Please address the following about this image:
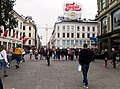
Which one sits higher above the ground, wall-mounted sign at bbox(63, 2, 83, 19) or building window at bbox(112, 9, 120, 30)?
wall-mounted sign at bbox(63, 2, 83, 19)

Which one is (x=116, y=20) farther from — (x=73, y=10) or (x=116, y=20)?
(x=73, y=10)

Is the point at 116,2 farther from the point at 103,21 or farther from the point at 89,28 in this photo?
the point at 89,28

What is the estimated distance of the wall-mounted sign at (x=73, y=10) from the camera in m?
24.7

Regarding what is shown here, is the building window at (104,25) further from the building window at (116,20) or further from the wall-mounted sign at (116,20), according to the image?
the wall-mounted sign at (116,20)

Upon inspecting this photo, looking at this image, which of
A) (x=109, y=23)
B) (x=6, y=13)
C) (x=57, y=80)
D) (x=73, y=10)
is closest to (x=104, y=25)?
(x=109, y=23)

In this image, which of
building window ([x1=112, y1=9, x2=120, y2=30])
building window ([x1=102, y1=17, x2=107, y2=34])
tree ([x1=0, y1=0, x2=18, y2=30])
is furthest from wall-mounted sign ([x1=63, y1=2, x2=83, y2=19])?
tree ([x1=0, y1=0, x2=18, y2=30])

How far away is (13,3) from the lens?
2067 centimetres

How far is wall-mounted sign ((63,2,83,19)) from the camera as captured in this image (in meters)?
24.7

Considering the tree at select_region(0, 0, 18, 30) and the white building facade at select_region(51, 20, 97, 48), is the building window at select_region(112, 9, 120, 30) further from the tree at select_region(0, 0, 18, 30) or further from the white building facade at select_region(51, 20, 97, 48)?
the white building facade at select_region(51, 20, 97, 48)

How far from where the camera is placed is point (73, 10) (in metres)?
24.7

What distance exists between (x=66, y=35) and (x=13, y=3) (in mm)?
58594

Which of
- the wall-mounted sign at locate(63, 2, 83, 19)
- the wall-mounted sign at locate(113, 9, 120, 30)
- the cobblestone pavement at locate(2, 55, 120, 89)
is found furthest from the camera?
the wall-mounted sign at locate(63, 2, 83, 19)

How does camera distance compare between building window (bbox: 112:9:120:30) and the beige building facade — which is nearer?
building window (bbox: 112:9:120:30)

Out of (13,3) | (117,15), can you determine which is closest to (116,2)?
(117,15)
